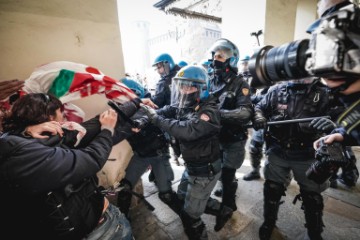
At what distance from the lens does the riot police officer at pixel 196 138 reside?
78.2 inches

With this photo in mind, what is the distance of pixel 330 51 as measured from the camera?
872 mm

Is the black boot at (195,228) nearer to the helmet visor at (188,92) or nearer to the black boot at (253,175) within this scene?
the helmet visor at (188,92)

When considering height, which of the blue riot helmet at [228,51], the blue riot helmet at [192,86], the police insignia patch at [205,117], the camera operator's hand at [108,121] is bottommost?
the police insignia patch at [205,117]

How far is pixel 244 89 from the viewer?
2682 mm

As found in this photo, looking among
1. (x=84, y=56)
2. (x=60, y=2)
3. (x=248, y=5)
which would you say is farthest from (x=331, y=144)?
(x=248, y=5)

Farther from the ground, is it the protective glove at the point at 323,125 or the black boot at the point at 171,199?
the protective glove at the point at 323,125

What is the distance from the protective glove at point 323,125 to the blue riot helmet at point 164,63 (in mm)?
3050

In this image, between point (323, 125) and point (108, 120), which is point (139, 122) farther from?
point (323, 125)

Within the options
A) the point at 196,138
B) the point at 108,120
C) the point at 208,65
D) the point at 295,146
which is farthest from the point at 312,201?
the point at 208,65

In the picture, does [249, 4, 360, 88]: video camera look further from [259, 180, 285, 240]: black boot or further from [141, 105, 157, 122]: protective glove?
[259, 180, 285, 240]: black boot

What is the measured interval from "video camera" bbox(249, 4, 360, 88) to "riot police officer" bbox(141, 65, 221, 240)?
1.01m

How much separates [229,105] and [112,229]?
2.08m

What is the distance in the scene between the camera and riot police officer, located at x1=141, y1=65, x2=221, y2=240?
1.99 meters

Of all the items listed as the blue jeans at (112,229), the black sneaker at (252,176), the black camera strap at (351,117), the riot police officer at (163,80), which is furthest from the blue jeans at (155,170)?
the black camera strap at (351,117)
